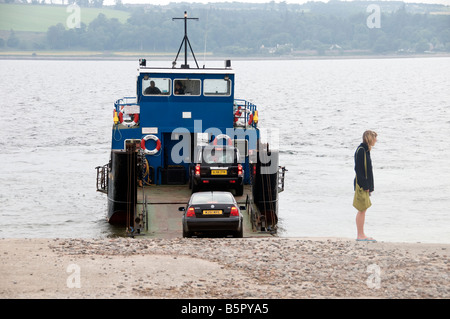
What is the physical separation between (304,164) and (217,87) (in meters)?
19.7

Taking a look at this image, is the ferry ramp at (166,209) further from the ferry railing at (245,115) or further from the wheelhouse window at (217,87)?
the wheelhouse window at (217,87)

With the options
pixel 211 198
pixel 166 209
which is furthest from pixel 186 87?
pixel 211 198

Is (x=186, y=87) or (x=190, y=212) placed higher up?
(x=186, y=87)

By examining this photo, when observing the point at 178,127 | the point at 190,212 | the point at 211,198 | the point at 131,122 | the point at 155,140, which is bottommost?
the point at 190,212

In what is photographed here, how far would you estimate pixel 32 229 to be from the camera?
Answer: 25625 millimetres

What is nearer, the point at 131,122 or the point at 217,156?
the point at 217,156

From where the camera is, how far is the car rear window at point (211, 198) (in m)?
16.8

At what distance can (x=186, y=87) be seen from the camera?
2439cm

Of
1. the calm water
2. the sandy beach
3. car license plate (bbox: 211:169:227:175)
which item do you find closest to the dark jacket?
the sandy beach

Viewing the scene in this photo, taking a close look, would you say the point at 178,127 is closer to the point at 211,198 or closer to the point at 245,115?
the point at 245,115

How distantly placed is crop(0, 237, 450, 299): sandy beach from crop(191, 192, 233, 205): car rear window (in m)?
0.94

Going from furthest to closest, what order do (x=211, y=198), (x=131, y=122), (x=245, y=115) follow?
(x=131, y=122), (x=245, y=115), (x=211, y=198)

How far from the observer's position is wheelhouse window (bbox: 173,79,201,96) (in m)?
24.2
